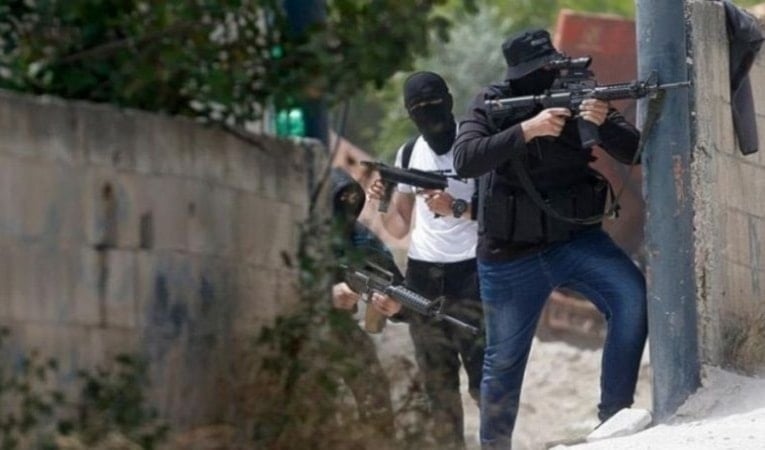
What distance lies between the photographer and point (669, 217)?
8125mm

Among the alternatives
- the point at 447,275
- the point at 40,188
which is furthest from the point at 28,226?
the point at 447,275

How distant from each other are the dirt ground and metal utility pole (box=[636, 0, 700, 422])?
119 cm

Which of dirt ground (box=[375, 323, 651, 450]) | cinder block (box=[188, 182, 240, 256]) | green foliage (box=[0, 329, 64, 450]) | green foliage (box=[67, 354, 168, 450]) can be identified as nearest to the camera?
green foliage (box=[0, 329, 64, 450])

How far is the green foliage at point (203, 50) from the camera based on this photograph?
19.0 feet

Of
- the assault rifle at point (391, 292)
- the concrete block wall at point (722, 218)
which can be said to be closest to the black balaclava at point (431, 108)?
the assault rifle at point (391, 292)

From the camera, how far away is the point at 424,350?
891 centimetres

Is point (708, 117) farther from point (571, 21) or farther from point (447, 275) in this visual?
point (571, 21)

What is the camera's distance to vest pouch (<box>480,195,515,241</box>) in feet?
26.9

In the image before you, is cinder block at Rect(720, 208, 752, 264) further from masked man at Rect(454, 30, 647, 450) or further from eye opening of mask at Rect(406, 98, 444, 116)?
eye opening of mask at Rect(406, 98, 444, 116)

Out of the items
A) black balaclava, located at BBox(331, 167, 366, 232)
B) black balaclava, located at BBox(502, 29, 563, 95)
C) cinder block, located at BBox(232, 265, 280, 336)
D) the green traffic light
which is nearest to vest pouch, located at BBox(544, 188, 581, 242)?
black balaclava, located at BBox(502, 29, 563, 95)

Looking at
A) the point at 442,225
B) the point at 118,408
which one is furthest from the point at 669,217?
the point at 118,408

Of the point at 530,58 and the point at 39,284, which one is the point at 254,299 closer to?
the point at 39,284

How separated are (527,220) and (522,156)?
0.77ft

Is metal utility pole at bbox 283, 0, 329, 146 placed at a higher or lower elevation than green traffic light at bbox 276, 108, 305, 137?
higher
